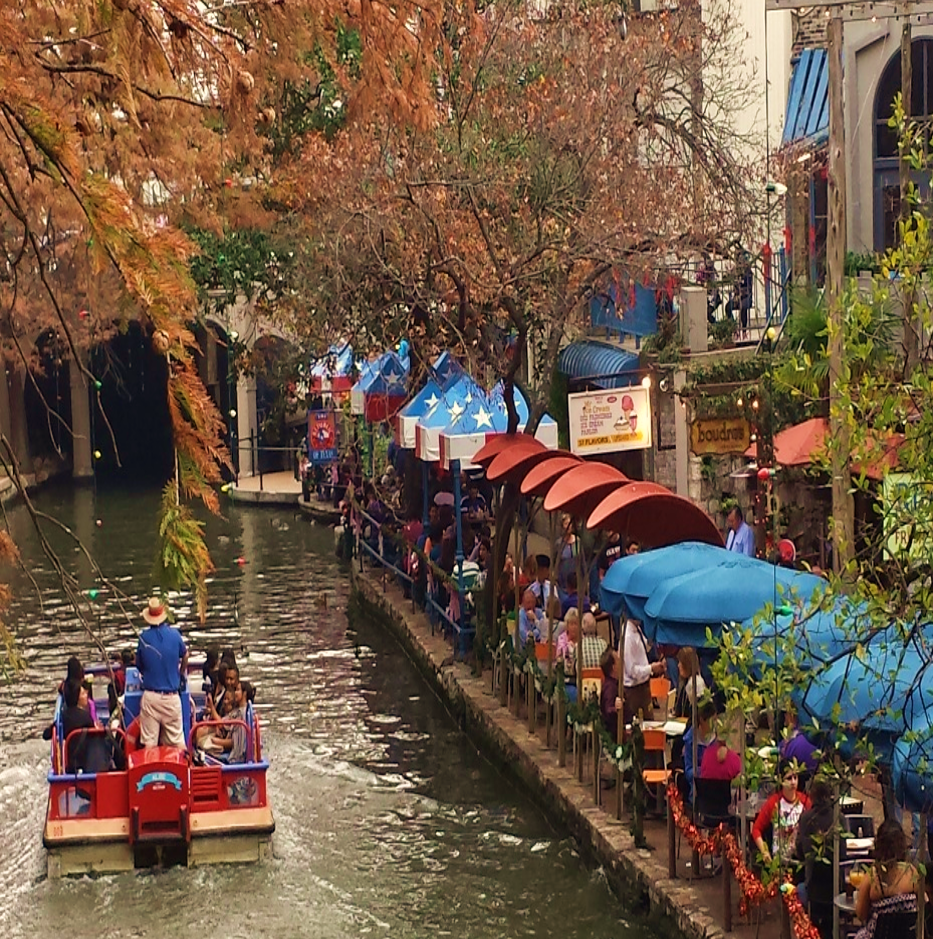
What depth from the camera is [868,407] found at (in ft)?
25.1

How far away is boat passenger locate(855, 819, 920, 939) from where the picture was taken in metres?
9.49

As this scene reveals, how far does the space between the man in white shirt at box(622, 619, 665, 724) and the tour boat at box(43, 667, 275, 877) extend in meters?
3.08

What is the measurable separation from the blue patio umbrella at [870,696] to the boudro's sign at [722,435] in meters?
9.80

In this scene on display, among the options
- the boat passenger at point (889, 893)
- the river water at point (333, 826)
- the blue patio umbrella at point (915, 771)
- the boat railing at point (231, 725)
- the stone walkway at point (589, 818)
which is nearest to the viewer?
the blue patio umbrella at point (915, 771)

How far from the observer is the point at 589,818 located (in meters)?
14.8

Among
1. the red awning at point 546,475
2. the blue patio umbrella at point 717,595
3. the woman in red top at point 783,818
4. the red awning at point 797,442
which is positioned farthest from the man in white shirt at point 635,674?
the woman in red top at point 783,818

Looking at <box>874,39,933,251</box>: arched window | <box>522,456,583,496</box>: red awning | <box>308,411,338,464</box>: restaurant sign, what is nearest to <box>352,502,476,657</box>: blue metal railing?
<box>522,456,583,496</box>: red awning

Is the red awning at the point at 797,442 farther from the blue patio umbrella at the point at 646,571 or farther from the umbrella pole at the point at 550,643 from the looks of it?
the blue patio umbrella at the point at 646,571

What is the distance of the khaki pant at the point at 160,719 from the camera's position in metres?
15.4

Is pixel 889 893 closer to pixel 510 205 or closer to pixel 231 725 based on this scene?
pixel 231 725

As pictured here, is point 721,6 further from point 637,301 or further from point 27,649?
point 27,649

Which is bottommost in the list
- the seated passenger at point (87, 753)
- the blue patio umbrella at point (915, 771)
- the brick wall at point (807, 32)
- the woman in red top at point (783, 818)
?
the seated passenger at point (87, 753)

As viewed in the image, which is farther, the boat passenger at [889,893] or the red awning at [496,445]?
the red awning at [496,445]

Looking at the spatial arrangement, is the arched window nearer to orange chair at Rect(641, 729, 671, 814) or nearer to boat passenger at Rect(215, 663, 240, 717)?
orange chair at Rect(641, 729, 671, 814)
